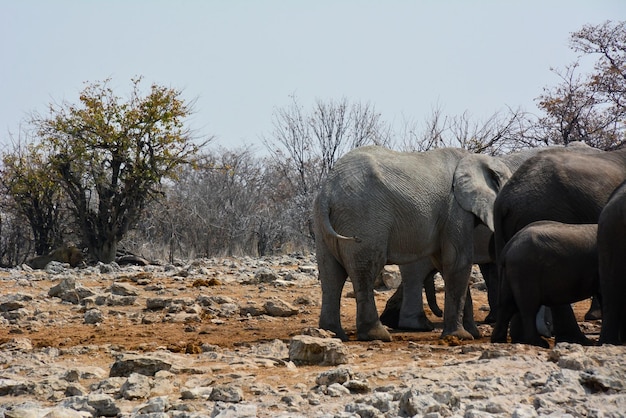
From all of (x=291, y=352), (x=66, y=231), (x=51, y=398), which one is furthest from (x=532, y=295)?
(x=66, y=231)

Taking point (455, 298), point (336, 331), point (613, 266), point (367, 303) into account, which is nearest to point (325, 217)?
point (367, 303)

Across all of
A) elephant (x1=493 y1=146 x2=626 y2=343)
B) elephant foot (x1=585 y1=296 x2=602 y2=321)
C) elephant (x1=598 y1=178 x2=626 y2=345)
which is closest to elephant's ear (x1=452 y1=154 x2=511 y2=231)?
elephant (x1=493 y1=146 x2=626 y2=343)

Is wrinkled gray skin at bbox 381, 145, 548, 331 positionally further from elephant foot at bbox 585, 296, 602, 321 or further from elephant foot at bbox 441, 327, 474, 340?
elephant foot at bbox 585, 296, 602, 321

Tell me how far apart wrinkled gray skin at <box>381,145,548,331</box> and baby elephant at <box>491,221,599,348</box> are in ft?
6.96

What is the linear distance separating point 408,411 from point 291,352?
217 centimetres

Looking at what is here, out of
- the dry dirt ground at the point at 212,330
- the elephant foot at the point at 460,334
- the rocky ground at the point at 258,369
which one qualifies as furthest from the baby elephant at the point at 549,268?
the elephant foot at the point at 460,334

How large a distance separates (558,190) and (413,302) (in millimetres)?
2350

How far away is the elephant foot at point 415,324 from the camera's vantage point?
36.4 feet

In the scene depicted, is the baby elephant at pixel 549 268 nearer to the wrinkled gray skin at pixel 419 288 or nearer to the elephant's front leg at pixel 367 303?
the elephant's front leg at pixel 367 303

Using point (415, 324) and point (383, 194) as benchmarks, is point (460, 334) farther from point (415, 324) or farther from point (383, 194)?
point (383, 194)

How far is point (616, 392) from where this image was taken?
5844 mm

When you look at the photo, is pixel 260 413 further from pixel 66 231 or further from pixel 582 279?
pixel 66 231

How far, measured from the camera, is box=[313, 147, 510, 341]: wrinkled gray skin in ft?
30.9

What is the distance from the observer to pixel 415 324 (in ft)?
36.4
